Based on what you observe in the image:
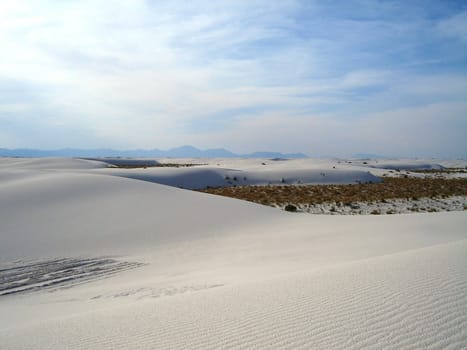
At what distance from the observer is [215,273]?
5988 millimetres

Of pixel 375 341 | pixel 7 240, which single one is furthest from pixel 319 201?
pixel 375 341

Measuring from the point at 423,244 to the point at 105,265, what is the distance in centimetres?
711

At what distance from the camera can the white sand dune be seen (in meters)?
2.58

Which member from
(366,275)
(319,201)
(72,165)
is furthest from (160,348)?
(72,165)

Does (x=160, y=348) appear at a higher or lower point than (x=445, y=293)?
lower

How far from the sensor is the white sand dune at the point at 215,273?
258cm

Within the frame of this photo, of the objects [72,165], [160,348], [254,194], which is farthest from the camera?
[72,165]

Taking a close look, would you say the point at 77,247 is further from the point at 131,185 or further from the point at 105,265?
the point at 131,185

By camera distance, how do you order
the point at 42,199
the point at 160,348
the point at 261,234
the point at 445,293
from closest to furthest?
the point at 160,348 → the point at 445,293 → the point at 261,234 → the point at 42,199

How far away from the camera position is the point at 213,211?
12.3m

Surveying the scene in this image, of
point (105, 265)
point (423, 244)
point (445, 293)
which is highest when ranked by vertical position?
point (445, 293)

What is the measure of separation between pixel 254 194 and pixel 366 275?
58.2ft

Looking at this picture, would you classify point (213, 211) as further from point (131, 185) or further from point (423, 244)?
point (423, 244)

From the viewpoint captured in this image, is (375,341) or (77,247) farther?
(77,247)
